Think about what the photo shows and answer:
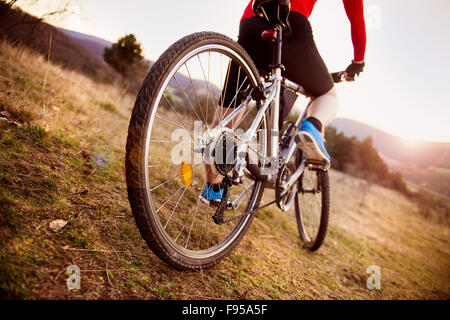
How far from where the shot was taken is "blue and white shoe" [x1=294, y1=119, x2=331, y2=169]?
60.9 inches

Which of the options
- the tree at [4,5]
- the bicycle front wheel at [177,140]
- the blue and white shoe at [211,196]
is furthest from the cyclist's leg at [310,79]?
the tree at [4,5]

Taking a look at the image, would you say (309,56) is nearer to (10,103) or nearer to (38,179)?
(38,179)

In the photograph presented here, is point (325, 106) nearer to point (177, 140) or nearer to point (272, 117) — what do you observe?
point (272, 117)

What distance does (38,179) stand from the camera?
1.20 meters

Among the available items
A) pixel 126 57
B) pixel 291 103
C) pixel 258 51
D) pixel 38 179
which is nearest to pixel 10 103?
pixel 38 179

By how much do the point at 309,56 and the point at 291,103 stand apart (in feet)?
1.28

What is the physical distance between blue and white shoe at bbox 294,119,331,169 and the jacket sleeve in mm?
767

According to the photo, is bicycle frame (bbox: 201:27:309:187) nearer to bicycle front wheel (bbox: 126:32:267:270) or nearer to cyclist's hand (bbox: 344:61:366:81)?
bicycle front wheel (bbox: 126:32:267:270)

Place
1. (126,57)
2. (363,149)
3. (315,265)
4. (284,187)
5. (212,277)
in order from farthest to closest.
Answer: (363,149), (126,57), (315,265), (284,187), (212,277)

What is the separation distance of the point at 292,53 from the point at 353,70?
826mm

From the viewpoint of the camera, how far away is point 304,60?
1.53m

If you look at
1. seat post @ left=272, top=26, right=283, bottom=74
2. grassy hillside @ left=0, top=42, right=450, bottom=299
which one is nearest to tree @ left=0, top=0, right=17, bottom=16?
grassy hillside @ left=0, top=42, right=450, bottom=299

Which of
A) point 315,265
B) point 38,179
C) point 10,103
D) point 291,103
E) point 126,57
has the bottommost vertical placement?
point 315,265

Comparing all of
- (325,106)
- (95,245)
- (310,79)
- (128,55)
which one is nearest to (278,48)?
(310,79)
